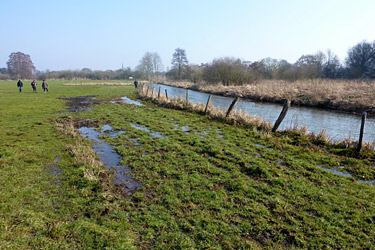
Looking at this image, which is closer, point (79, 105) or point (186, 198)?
point (186, 198)

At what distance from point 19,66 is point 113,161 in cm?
10877

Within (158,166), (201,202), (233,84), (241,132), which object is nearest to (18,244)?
(201,202)

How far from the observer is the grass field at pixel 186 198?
341cm

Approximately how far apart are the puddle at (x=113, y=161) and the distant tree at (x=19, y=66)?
10157 centimetres

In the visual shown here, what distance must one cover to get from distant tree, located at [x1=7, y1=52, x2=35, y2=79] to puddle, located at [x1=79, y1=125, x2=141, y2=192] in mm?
101574

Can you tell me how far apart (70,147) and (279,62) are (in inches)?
1939

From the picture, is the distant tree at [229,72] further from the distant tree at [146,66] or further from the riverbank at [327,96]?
the distant tree at [146,66]

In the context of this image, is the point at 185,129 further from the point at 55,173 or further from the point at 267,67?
the point at 267,67

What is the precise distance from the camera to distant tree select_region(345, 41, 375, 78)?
143 feet

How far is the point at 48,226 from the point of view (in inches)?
135

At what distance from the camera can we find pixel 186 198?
4.61 meters

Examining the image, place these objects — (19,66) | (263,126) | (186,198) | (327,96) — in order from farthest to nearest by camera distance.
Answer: (19,66), (327,96), (263,126), (186,198)

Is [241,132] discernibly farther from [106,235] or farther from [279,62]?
[279,62]

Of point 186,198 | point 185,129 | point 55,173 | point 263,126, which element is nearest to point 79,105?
point 185,129
